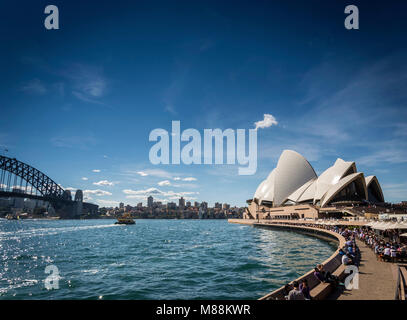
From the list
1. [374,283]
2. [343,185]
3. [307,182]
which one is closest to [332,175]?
[343,185]

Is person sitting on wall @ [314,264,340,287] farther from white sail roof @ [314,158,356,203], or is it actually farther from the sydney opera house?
white sail roof @ [314,158,356,203]

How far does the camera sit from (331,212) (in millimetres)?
54594

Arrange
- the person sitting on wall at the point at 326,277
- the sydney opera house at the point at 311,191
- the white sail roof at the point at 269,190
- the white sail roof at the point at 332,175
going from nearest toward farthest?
the person sitting on wall at the point at 326,277 → the sydney opera house at the point at 311,191 → the white sail roof at the point at 332,175 → the white sail roof at the point at 269,190

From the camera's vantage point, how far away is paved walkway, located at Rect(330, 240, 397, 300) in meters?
7.66

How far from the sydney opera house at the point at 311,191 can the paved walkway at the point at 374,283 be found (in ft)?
129

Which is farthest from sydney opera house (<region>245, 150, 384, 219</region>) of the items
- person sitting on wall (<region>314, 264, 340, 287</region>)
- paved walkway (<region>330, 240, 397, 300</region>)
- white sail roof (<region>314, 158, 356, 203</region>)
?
person sitting on wall (<region>314, 264, 340, 287</region>)

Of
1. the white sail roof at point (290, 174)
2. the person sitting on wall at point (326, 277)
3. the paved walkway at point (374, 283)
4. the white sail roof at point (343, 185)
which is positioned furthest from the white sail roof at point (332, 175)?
the person sitting on wall at point (326, 277)

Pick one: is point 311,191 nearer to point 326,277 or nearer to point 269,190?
point 269,190

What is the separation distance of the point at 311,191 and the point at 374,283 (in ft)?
209

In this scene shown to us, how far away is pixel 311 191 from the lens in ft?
222

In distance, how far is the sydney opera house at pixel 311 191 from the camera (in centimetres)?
5453

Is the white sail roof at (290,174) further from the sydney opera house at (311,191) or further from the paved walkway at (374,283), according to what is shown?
the paved walkway at (374,283)
